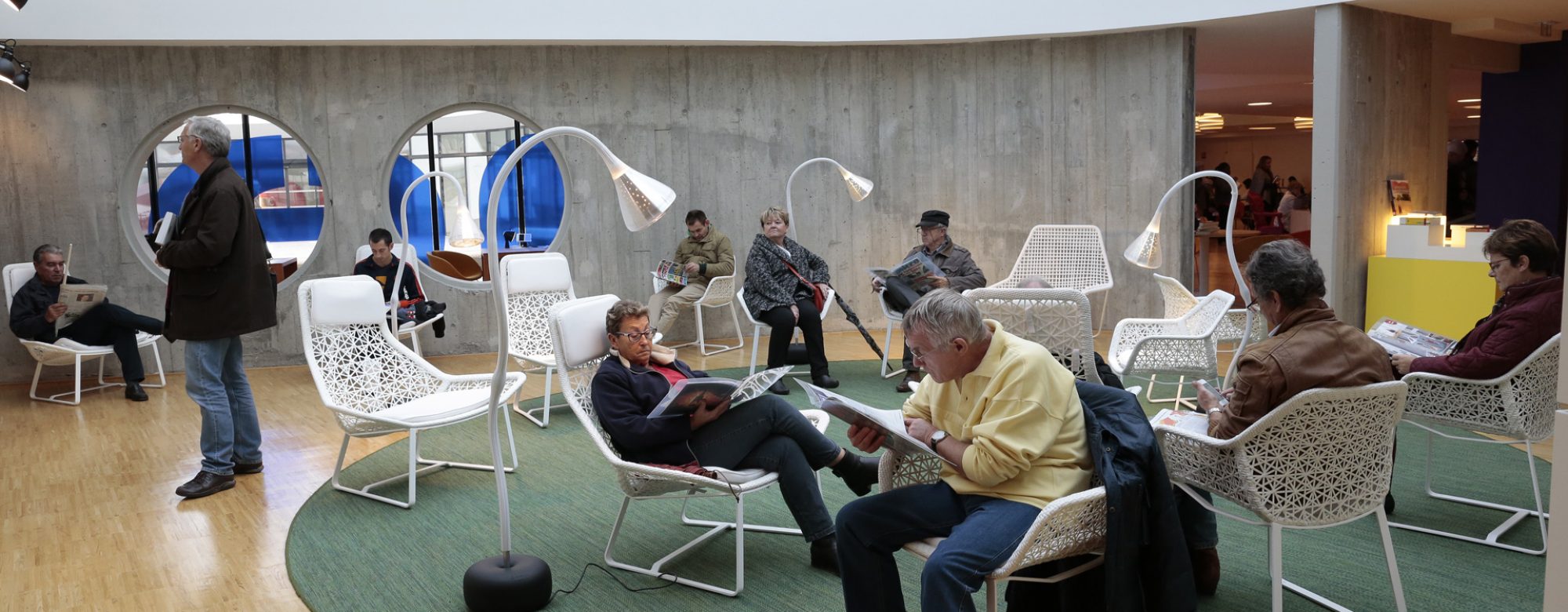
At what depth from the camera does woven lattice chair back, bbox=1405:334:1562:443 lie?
3.66 metres

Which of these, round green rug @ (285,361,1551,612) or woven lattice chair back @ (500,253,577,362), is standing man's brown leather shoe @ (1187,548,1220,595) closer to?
round green rug @ (285,361,1551,612)

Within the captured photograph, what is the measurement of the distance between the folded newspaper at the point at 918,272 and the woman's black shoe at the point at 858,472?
124 inches

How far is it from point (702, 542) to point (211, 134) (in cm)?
288

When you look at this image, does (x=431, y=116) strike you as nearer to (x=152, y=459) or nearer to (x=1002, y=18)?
(x=152, y=459)

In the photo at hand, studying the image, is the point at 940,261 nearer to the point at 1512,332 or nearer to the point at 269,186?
the point at 1512,332

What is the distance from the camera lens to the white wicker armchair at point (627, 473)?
138 inches

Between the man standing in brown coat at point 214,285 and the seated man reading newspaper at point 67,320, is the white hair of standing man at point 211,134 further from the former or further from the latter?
the seated man reading newspaper at point 67,320

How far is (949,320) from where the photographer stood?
2707 millimetres

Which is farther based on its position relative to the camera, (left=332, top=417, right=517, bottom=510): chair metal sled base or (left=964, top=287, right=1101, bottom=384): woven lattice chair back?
(left=964, top=287, right=1101, bottom=384): woven lattice chair back

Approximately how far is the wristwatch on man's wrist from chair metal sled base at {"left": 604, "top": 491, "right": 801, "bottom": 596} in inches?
33.8

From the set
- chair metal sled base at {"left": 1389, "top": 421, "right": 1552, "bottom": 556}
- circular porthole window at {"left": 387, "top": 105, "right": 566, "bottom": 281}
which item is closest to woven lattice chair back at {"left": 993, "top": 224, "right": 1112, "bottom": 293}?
chair metal sled base at {"left": 1389, "top": 421, "right": 1552, "bottom": 556}

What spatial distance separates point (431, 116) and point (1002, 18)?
15.7 ft

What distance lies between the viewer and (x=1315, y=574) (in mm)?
3555

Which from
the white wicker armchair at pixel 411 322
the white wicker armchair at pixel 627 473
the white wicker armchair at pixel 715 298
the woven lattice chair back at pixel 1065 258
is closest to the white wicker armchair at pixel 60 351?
the white wicker armchair at pixel 411 322
